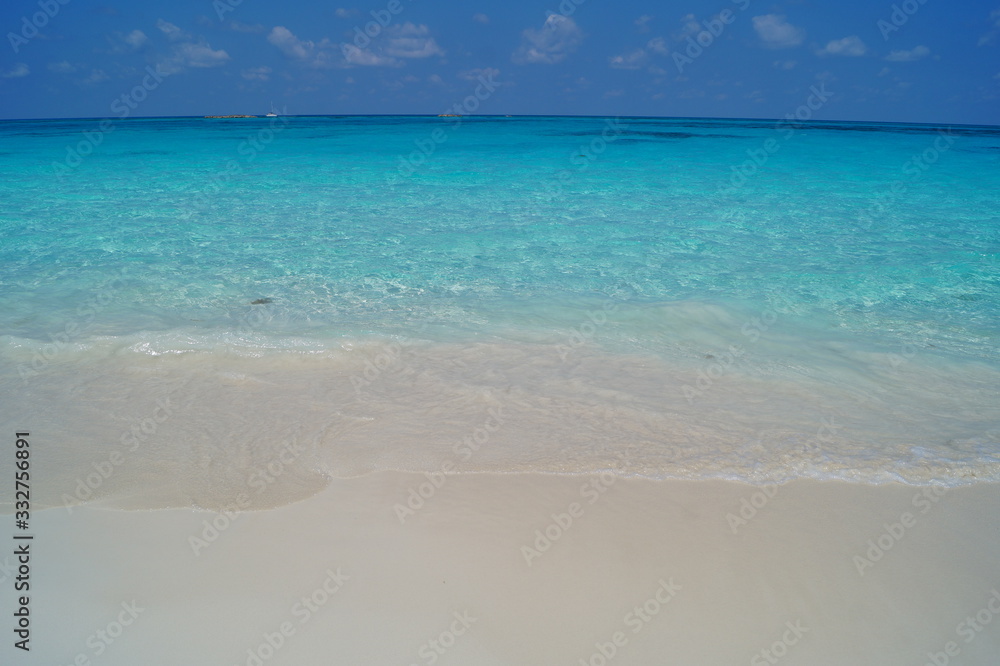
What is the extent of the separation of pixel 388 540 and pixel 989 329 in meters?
7.22

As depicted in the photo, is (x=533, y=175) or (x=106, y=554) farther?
(x=533, y=175)

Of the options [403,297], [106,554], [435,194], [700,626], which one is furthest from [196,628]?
[435,194]

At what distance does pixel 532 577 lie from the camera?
302 cm

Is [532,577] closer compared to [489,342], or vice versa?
[532,577]

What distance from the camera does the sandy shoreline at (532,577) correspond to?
8.75 ft

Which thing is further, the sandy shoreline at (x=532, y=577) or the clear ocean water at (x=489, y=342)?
the clear ocean water at (x=489, y=342)

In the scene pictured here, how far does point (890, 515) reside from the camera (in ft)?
11.6

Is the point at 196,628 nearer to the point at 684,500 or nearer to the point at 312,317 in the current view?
the point at 684,500

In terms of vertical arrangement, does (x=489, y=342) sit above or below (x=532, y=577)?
below

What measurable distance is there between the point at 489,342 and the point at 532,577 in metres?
3.28

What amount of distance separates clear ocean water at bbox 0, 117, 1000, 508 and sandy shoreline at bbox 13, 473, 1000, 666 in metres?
0.30

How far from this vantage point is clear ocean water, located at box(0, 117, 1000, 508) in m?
4.12

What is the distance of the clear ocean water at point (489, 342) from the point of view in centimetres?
412

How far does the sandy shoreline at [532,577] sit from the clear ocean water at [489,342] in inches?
11.9
